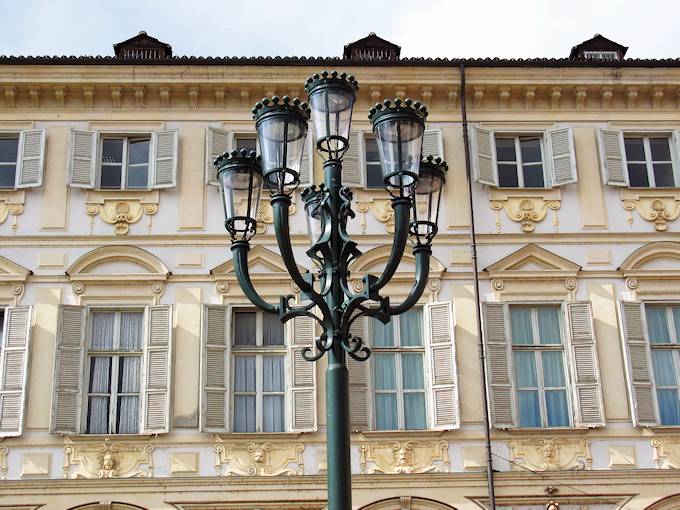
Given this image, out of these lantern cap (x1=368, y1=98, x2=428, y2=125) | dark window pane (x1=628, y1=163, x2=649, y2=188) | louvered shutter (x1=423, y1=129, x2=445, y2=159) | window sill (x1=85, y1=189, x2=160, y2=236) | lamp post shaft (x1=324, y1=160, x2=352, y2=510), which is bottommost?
lamp post shaft (x1=324, y1=160, x2=352, y2=510)

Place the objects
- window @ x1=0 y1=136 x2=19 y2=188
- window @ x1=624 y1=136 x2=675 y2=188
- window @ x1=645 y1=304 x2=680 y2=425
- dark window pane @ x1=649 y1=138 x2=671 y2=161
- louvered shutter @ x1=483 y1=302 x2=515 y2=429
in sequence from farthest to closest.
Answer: dark window pane @ x1=649 y1=138 x2=671 y2=161, window @ x1=624 y1=136 x2=675 y2=188, window @ x1=0 y1=136 x2=19 y2=188, window @ x1=645 y1=304 x2=680 y2=425, louvered shutter @ x1=483 y1=302 x2=515 y2=429

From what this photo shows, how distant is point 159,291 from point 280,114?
826 cm

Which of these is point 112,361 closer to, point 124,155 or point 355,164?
point 124,155

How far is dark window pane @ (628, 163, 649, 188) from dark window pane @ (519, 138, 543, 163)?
59.3 inches

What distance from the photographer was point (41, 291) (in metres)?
17.8

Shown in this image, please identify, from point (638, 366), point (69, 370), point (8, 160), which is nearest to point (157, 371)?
point (69, 370)

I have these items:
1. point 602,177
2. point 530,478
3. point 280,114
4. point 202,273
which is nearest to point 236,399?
point 202,273

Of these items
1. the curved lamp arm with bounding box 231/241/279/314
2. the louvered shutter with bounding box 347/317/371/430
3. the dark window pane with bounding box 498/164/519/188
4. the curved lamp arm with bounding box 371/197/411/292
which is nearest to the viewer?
the curved lamp arm with bounding box 371/197/411/292

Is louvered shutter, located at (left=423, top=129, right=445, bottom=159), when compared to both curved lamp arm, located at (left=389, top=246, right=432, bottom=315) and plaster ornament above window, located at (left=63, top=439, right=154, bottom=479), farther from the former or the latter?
curved lamp arm, located at (left=389, top=246, right=432, bottom=315)

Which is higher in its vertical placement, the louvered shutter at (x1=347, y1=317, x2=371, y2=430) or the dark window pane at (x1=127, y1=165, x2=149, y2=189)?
the dark window pane at (x1=127, y1=165, x2=149, y2=189)

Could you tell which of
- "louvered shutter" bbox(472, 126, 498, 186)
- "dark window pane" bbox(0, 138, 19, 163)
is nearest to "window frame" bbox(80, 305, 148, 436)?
"dark window pane" bbox(0, 138, 19, 163)

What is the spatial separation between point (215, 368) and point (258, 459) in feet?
5.03

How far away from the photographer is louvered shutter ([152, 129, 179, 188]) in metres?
18.5

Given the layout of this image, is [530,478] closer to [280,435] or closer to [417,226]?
[280,435]
